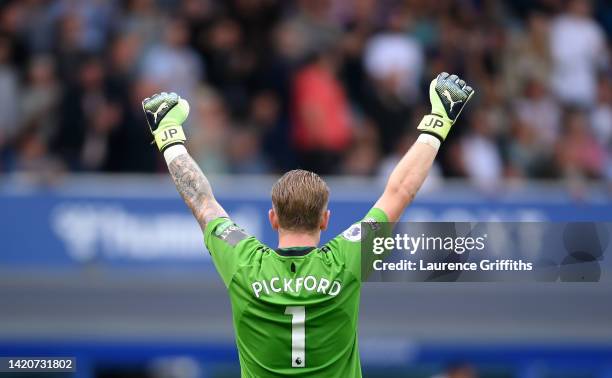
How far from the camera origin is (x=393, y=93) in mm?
13008

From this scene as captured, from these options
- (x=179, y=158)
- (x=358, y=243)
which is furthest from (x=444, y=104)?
(x=179, y=158)

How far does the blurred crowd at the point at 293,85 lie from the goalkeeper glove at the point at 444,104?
7530 mm

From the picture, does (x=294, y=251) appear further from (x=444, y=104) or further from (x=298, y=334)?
(x=444, y=104)

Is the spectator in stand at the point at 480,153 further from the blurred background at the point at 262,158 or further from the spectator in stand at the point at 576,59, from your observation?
the spectator in stand at the point at 576,59

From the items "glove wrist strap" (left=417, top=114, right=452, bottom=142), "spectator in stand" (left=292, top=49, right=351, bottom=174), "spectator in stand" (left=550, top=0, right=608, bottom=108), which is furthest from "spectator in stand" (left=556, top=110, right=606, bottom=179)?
"glove wrist strap" (left=417, top=114, right=452, bottom=142)

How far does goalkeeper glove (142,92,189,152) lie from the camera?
15.4ft

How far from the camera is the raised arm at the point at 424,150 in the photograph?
4.38 metres

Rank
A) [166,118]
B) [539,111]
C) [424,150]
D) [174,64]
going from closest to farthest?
1. [424,150]
2. [166,118]
3. [174,64]
4. [539,111]

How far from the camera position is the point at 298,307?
420cm

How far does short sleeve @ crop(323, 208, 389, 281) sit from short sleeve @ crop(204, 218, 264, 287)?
316 mm

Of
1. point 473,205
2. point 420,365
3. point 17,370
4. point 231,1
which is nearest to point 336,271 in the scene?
point 17,370

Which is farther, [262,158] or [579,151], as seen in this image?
[579,151]

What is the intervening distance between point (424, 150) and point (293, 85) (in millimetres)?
8462

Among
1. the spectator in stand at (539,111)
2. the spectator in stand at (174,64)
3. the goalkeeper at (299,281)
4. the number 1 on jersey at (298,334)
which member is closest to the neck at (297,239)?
the goalkeeper at (299,281)
